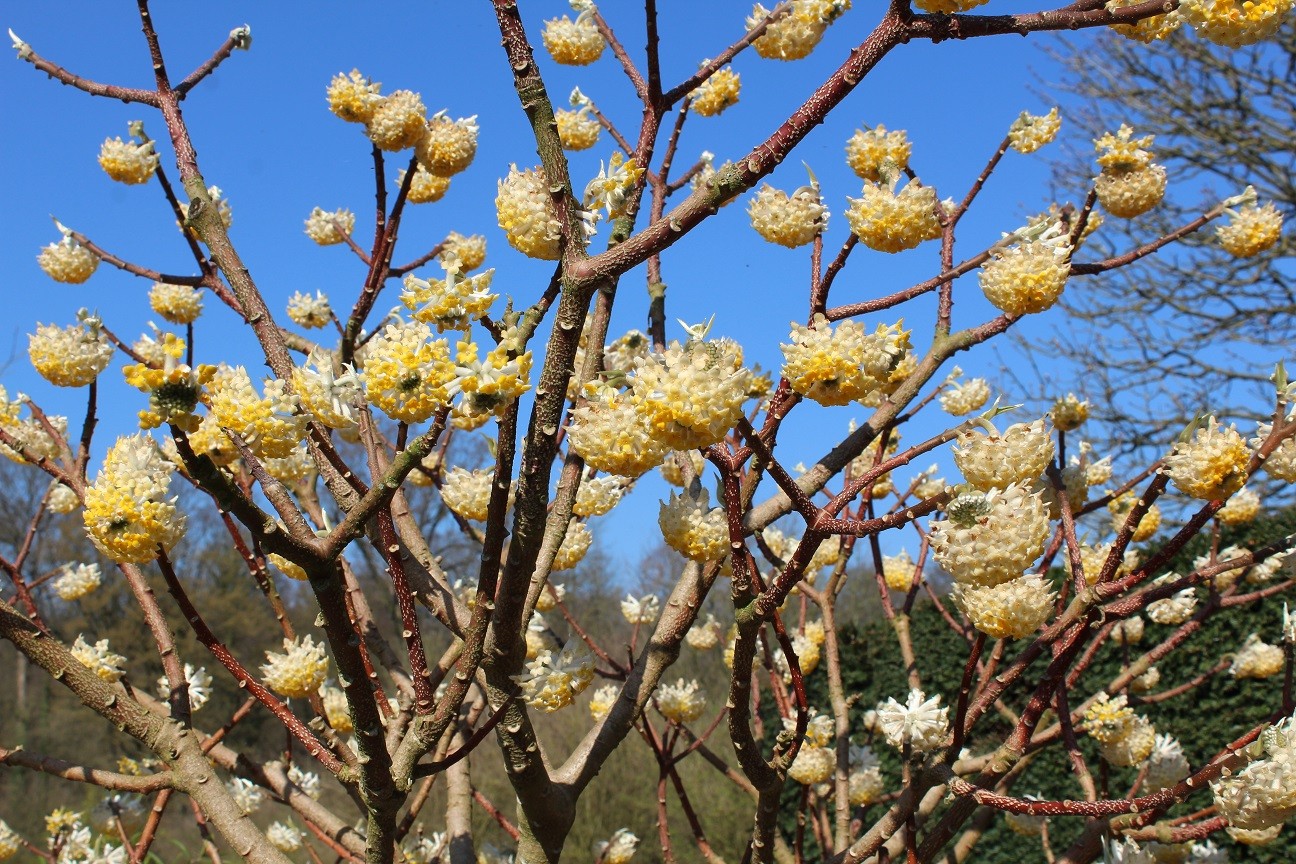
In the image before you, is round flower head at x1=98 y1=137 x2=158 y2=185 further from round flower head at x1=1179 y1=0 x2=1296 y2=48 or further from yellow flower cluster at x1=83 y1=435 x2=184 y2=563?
round flower head at x1=1179 y1=0 x2=1296 y2=48

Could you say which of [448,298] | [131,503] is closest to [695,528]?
[448,298]

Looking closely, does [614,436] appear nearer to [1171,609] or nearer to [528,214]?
[528,214]

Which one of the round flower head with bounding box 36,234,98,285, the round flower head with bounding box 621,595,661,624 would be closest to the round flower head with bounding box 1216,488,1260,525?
the round flower head with bounding box 621,595,661,624

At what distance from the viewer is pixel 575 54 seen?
2.41 meters

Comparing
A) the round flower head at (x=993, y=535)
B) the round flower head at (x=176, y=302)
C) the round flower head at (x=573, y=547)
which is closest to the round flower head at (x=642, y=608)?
the round flower head at (x=573, y=547)

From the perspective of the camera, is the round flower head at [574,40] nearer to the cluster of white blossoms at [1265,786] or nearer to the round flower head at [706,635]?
the cluster of white blossoms at [1265,786]

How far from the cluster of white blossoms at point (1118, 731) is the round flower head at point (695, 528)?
5.19 feet

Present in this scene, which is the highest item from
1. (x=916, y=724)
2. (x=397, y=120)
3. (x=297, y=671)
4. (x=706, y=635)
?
(x=397, y=120)

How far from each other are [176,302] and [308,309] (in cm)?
54

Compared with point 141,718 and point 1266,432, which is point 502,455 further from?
point 1266,432

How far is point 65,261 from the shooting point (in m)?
2.61

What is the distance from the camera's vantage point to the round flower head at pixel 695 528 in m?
1.42

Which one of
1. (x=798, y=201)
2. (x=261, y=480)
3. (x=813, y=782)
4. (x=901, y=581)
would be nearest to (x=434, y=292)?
(x=261, y=480)

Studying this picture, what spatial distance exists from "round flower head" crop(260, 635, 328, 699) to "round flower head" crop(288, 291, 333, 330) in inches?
54.9
